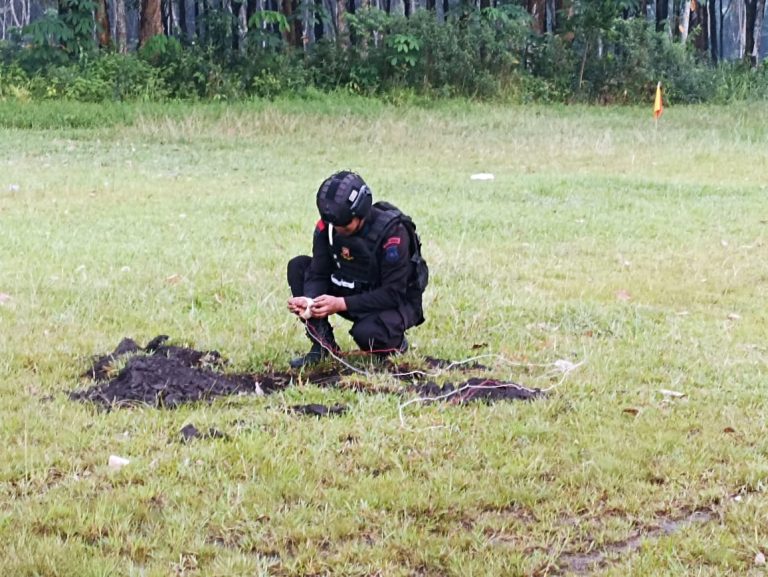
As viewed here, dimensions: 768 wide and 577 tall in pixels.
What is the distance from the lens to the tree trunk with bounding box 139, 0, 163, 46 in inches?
846

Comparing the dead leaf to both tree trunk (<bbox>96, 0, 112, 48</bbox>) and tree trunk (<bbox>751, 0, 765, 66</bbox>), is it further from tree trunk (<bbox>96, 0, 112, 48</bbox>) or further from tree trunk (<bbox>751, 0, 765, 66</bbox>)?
tree trunk (<bbox>751, 0, 765, 66</bbox>)

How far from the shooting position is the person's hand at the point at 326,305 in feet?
14.9

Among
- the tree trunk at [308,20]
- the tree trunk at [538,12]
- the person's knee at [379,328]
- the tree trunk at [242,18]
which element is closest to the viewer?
the person's knee at [379,328]

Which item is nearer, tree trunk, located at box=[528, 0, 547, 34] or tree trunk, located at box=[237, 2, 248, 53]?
tree trunk, located at box=[237, 2, 248, 53]

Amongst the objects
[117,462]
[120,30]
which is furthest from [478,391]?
[120,30]

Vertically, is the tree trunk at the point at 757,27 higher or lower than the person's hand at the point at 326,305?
higher

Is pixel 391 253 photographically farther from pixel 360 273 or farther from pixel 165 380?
pixel 165 380

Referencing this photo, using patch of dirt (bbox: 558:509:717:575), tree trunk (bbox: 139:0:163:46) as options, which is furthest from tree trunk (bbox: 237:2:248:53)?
patch of dirt (bbox: 558:509:717:575)

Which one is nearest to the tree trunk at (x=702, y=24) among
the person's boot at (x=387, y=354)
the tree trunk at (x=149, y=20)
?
the tree trunk at (x=149, y=20)

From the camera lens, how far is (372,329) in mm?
4652

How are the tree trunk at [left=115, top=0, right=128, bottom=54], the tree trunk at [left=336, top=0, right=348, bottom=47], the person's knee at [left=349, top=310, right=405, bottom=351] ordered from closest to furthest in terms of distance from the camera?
the person's knee at [left=349, top=310, right=405, bottom=351] → the tree trunk at [left=115, top=0, right=128, bottom=54] → the tree trunk at [left=336, top=0, right=348, bottom=47]

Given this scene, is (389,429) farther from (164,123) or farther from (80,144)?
(164,123)

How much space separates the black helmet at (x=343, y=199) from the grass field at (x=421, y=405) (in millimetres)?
784

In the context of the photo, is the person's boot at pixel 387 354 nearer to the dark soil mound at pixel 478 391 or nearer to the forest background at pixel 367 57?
the dark soil mound at pixel 478 391
